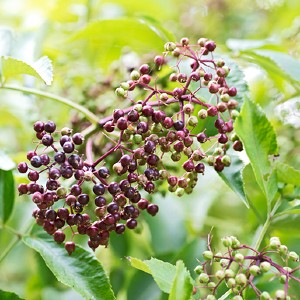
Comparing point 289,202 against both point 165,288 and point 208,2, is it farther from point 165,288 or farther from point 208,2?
point 208,2

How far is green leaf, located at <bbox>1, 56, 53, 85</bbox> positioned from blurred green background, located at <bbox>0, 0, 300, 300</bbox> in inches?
6.8

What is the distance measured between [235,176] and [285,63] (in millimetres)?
316

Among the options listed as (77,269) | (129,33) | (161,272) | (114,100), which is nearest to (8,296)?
(77,269)

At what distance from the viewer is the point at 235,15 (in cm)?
234

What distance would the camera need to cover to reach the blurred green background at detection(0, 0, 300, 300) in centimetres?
132

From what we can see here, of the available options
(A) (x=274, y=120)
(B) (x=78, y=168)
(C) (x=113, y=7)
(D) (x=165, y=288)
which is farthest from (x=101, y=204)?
(C) (x=113, y=7)

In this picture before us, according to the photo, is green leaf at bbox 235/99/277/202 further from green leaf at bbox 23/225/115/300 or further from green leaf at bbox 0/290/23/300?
green leaf at bbox 0/290/23/300

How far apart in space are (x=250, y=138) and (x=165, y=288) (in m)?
0.28

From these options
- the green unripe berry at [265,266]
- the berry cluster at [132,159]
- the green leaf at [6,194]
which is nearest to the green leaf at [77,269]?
the berry cluster at [132,159]

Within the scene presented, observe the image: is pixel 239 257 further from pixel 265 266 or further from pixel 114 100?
pixel 114 100

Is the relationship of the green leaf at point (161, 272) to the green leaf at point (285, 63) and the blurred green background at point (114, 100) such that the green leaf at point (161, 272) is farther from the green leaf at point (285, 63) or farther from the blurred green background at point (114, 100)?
the green leaf at point (285, 63)

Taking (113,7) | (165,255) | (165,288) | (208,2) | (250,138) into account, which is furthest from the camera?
(208,2)

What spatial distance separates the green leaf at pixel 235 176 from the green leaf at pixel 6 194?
1.37 ft

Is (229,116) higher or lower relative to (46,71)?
higher
